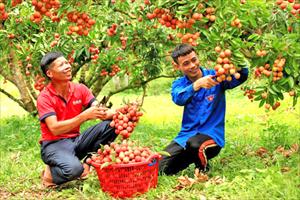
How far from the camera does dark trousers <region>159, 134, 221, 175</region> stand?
15.9ft

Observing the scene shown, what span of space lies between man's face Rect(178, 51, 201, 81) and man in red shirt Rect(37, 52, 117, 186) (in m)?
0.78

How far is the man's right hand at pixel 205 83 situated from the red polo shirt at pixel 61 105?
117 centimetres

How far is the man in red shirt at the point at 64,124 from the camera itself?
4836 millimetres

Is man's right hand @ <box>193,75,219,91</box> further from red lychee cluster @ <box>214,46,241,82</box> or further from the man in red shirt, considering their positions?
the man in red shirt

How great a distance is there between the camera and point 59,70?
5.00m

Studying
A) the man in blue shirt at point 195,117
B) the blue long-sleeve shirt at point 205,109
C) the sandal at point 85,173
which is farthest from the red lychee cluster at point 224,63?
the sandal at point 85,173

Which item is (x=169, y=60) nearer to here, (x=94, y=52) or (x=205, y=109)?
(x=94, y=52)

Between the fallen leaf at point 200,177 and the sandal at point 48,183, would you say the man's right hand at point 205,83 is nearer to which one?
the fallen leaf at point 200,177

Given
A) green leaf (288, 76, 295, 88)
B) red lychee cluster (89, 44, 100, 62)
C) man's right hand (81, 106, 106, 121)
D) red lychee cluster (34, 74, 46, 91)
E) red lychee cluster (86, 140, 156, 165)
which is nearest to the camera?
green leaf (288, 76, 295, 88)

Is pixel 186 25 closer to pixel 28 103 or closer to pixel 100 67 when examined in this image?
pixel 100 67

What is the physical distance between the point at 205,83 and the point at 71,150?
4.69 ft

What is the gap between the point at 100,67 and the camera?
798 cm

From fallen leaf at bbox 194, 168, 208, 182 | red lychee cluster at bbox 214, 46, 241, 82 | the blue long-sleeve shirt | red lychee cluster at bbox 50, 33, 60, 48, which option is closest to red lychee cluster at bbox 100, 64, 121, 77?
red lychee cluster at bbox 50, 33, 60, 48

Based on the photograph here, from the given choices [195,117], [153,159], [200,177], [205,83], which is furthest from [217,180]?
[205,83]
